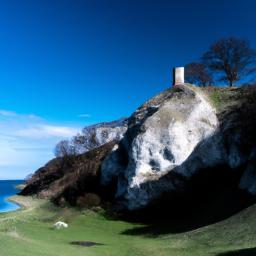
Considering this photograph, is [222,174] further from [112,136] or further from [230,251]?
[112,136]

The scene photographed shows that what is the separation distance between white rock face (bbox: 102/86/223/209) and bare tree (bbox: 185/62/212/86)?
1759cm

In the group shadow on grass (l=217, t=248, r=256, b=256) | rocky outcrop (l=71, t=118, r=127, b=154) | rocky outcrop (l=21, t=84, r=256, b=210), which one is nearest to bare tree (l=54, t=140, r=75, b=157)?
rocky outcrop (l=71, t=118, r=127, b=154)

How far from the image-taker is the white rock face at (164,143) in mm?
44500

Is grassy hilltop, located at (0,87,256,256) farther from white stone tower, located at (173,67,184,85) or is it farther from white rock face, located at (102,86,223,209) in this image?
white stone tower, located at (173,67,184,85)

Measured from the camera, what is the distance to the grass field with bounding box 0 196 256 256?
23031 millimetres

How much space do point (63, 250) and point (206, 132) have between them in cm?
2672

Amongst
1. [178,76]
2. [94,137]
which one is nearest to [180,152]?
[178,76]

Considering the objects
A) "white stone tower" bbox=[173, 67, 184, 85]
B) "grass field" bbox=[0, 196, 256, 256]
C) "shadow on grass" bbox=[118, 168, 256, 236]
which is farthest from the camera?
"white stone tower" bbox=[173, 67, 184, 85]

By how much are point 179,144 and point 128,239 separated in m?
15.7

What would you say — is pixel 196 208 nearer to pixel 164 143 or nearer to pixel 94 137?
pixel 164 143

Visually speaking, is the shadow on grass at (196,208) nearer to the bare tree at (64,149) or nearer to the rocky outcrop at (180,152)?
the rocky outcrop at (180,152)

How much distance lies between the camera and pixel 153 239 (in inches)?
1286

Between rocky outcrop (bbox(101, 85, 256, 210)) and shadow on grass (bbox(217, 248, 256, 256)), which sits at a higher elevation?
rocky outcrop (bbox(101, 85, 256, 210))

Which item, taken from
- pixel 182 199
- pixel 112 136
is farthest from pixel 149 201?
pixel 112 136
